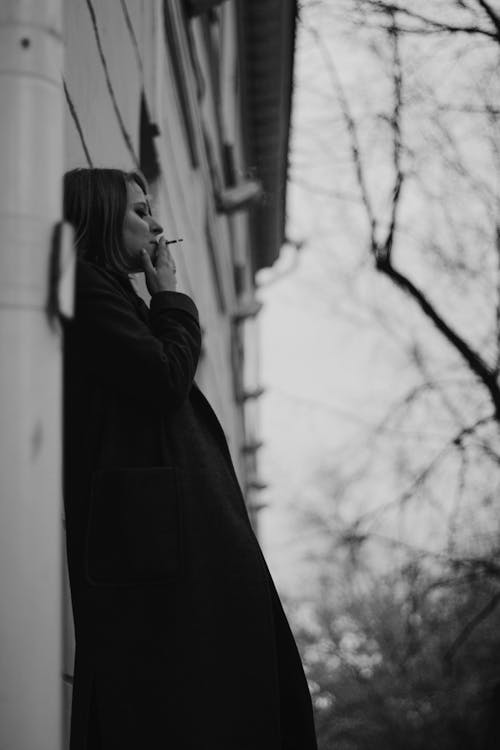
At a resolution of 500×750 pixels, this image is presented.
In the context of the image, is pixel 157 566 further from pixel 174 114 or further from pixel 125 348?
pixel 174 114

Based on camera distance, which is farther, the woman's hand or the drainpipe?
the woman's hand

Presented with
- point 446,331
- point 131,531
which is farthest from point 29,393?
point 446,331

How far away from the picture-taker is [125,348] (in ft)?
6.32

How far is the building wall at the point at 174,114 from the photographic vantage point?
287 centimetres

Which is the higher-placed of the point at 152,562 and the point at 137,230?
the point at 137,230

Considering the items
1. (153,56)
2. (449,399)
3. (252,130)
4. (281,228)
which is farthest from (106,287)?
(281,228)

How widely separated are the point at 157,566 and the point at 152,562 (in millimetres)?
11

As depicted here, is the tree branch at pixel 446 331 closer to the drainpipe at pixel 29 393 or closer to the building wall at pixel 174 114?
the building wall at pixel 174 114

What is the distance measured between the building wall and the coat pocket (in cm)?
75

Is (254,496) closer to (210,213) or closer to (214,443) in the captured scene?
(210,213)

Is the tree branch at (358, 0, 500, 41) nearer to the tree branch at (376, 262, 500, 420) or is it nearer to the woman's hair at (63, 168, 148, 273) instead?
the tree branch at (376, 262, 500, 420)

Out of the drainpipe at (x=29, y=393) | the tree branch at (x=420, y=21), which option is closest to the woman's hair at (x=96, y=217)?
the drainpipe at (x=29, y=393)

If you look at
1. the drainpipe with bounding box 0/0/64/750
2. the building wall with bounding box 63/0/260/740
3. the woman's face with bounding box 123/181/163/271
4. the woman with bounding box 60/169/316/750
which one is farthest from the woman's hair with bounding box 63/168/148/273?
the drainpipe with bounding box 0/0/64/750

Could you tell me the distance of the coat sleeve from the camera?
1.93 meters
